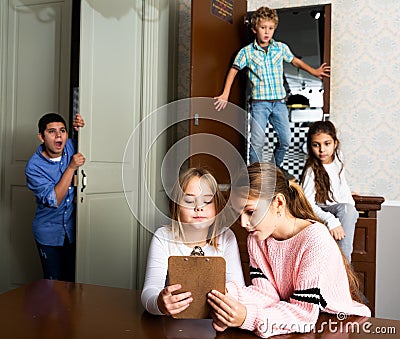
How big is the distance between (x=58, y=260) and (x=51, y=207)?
0.33 meters

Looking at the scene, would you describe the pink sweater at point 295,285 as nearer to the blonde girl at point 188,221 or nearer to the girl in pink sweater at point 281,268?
the girl in pink sweater at point 281,268

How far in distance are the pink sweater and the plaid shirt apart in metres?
2.04

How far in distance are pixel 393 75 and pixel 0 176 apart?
2.85m

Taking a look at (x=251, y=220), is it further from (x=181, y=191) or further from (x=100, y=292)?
(x=100, y=292)

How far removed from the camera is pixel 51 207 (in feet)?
10.0

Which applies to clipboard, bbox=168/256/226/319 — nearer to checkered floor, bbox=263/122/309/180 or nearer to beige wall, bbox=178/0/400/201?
checkered floor, bbox=263/122/309/180

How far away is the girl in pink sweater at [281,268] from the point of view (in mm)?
1179

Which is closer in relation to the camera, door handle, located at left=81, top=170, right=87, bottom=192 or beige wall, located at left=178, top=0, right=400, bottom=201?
door handle, located at left=81, top=170, right=87, bottom=192

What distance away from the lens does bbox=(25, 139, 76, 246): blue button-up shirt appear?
3.01 metres

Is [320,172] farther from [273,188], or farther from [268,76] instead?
[273,188]

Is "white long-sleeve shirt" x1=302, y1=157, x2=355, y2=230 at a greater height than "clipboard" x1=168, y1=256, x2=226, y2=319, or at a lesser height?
greater

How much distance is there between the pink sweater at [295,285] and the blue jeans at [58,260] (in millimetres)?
1904

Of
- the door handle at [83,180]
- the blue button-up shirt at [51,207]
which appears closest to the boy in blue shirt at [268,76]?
the door handle at [83,180]

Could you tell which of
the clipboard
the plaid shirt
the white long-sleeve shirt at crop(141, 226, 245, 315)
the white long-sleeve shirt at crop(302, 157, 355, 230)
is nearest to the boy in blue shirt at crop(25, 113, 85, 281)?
the plaid shirt
